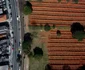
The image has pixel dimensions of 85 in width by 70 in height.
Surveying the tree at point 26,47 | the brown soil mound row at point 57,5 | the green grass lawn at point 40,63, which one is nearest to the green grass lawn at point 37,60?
the green grass lawn at point 40,63

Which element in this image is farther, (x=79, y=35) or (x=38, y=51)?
(x=38, y=51)

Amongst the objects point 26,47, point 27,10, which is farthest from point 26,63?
point 27,10

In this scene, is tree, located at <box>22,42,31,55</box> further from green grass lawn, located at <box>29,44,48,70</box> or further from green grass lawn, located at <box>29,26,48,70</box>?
green grass lawn, located at <box>29,44,48,70</box>

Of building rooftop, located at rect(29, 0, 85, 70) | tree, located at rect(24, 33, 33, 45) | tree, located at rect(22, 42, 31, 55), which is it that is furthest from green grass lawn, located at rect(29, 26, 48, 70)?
tree, located at rect(22, 42, 31, 55)

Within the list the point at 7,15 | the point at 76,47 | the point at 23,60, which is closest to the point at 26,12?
the point at 7,15

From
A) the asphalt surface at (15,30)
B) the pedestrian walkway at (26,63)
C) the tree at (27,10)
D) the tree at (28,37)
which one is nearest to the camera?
the tree at (27,10)

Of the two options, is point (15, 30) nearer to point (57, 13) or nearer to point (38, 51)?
point (38, 51)

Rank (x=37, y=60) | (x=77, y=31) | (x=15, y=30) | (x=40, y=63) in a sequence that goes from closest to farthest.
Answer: (x=77, y=31)
(x=37, y=60)
(x=40, y=63)
(x=15, y=30)

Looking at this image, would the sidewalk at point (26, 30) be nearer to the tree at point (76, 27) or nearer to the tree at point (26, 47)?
the tree at point (26, 47)
